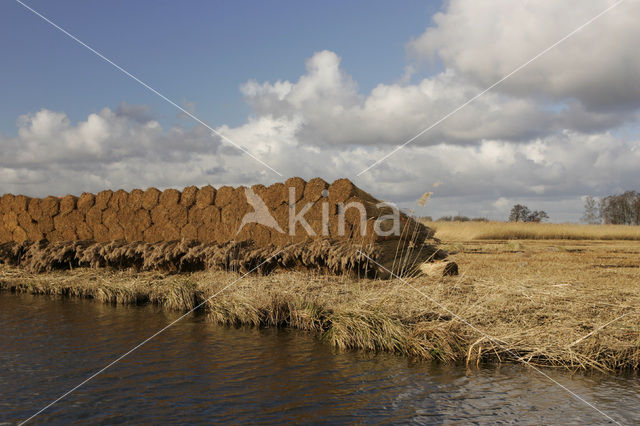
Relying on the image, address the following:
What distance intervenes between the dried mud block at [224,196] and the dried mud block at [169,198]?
1.32 metres

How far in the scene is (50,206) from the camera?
657 inches

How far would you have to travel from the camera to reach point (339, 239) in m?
11.9

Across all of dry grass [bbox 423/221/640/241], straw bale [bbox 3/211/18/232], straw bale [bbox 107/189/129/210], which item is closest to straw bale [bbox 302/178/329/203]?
straw bale [bbox 107/189/129/210]

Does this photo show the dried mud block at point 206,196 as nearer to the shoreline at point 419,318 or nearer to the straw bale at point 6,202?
the shoreline at point 419,318

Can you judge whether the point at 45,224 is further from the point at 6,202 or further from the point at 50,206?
the point at 6,202

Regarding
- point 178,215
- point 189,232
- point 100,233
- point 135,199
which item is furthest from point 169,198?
point 100,233

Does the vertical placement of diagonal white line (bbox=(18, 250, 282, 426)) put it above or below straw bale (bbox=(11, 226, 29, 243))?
below

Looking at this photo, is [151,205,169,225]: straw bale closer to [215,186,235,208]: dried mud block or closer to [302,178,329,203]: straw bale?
[215,186,235,208]: dried mud block

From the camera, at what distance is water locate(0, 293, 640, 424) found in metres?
5.24

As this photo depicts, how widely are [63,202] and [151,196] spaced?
376 cm

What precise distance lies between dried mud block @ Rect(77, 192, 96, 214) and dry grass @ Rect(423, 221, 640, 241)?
19056 millimetres

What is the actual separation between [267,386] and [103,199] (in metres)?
11.5

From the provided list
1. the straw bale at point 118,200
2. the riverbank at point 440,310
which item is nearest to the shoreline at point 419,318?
the riverbank at point 440,310

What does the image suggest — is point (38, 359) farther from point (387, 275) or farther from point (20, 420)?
point (387, 275)
